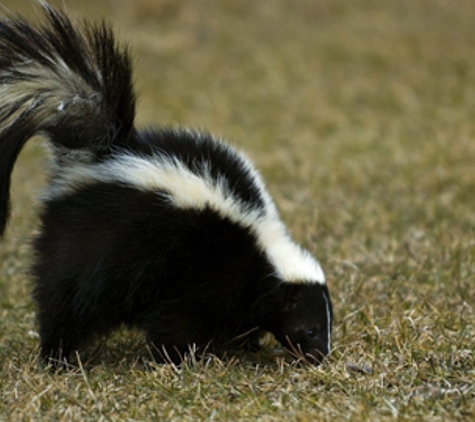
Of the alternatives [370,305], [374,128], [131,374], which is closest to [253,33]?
[374,128]

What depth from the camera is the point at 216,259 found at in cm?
479

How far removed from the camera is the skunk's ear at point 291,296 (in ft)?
16.2

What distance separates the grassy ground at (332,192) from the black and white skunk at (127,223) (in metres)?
0.26

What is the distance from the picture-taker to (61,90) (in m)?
4.76

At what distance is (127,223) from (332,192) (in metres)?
5.01

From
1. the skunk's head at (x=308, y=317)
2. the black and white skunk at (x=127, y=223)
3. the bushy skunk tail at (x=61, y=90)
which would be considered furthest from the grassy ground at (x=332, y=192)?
the bushy skunk tail at (x=61, y=90)

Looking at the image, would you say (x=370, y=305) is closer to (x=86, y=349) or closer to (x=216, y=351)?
(x=216, y=351)

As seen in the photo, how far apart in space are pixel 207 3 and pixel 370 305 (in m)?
13.6

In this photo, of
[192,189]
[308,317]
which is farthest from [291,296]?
[192,189]

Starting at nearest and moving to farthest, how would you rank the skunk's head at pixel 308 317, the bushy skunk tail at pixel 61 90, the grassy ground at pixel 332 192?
the grassy ground at pixel 332 192, the bushy skunk tail at pixel 61 90, the skunk's head at pixel 308 317

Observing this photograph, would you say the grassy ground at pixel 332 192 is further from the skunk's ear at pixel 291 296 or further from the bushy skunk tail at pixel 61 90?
the bushy skunk tail at pixel 61 90

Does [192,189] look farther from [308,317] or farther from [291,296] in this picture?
[308,317]

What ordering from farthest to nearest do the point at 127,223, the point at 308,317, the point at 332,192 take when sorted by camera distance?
the point at 332,192, the point at 308,317, the point at 127,223

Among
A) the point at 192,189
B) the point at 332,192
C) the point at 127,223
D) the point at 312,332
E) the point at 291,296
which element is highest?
the point at 192,189
